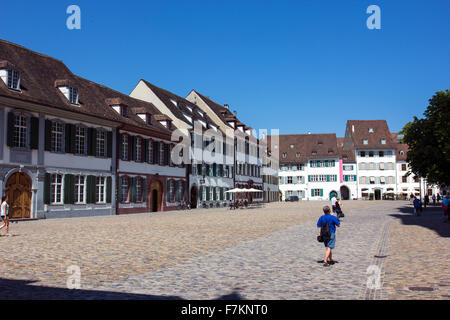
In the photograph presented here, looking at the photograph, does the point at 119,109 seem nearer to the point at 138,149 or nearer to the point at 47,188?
the point at 138,149

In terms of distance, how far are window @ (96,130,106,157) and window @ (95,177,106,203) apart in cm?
176

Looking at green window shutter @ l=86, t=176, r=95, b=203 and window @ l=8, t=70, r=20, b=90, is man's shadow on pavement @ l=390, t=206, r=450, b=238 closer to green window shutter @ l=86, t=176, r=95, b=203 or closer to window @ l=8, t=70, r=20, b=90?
green window shutter @ l=86, t=176, r=95, b=203

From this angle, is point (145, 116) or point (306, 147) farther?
point (306, 147)

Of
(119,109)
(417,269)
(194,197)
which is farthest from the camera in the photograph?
(194,197)

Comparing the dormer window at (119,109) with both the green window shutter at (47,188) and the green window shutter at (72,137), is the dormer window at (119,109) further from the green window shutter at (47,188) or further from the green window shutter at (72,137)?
the green window shutter at (47,188)

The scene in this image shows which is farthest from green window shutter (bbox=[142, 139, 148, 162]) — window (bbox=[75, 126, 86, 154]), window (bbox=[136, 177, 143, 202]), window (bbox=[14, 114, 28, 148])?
window (bbox=[14, 114, 28, 148])

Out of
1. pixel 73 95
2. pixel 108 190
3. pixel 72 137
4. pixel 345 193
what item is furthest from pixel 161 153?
pixel 345 193

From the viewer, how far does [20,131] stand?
87.8 ft

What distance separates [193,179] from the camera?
4819cm

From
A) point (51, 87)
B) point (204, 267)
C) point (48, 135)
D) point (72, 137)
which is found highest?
point (51, 87)

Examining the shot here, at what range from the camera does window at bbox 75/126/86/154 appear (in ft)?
101

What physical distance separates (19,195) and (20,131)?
3628 mm

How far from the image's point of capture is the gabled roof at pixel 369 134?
91.3m

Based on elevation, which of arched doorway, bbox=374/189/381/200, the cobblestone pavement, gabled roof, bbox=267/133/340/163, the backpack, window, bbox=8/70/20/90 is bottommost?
the cobblestone pavement
